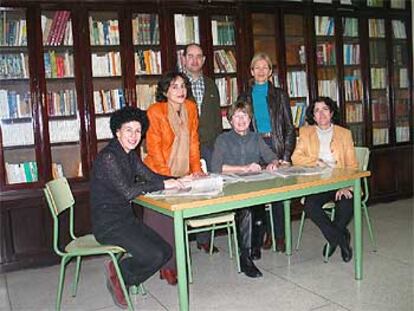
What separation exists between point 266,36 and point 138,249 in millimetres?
2858

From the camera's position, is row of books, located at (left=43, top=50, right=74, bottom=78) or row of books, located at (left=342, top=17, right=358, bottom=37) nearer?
row of books, located at (left=43, top=50, right=74, bottom=78)

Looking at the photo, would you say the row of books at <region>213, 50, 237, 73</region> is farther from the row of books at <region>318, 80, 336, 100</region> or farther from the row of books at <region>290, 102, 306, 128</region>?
the row of books at <region>318, 80, 336, 100</region>

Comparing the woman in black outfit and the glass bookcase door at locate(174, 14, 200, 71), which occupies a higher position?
the glass bookcase door at locate(174, 14, 200, 71)

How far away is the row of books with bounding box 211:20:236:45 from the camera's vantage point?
4.56m

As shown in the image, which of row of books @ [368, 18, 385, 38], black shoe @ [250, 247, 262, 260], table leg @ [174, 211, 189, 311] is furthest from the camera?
row of books @ [368, 18, 385, 38]

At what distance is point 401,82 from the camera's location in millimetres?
5762

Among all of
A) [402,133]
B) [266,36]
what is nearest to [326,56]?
[266,36]

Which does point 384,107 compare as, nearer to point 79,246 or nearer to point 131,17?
point 131,17

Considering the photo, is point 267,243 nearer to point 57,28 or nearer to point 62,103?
point 62,103

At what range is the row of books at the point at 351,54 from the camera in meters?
5.33

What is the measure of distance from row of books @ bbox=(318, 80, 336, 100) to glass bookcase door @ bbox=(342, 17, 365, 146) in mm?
174

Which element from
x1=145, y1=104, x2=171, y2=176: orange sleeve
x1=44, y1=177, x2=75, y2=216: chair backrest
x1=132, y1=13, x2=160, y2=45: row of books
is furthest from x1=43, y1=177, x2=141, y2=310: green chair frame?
x1=132, y1=13, x2=160, y2=45: row of books

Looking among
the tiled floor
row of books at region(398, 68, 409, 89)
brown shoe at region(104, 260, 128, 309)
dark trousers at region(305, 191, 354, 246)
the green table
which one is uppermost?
row of books at region(398, 68, 409, 89)

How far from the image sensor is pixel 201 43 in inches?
177
